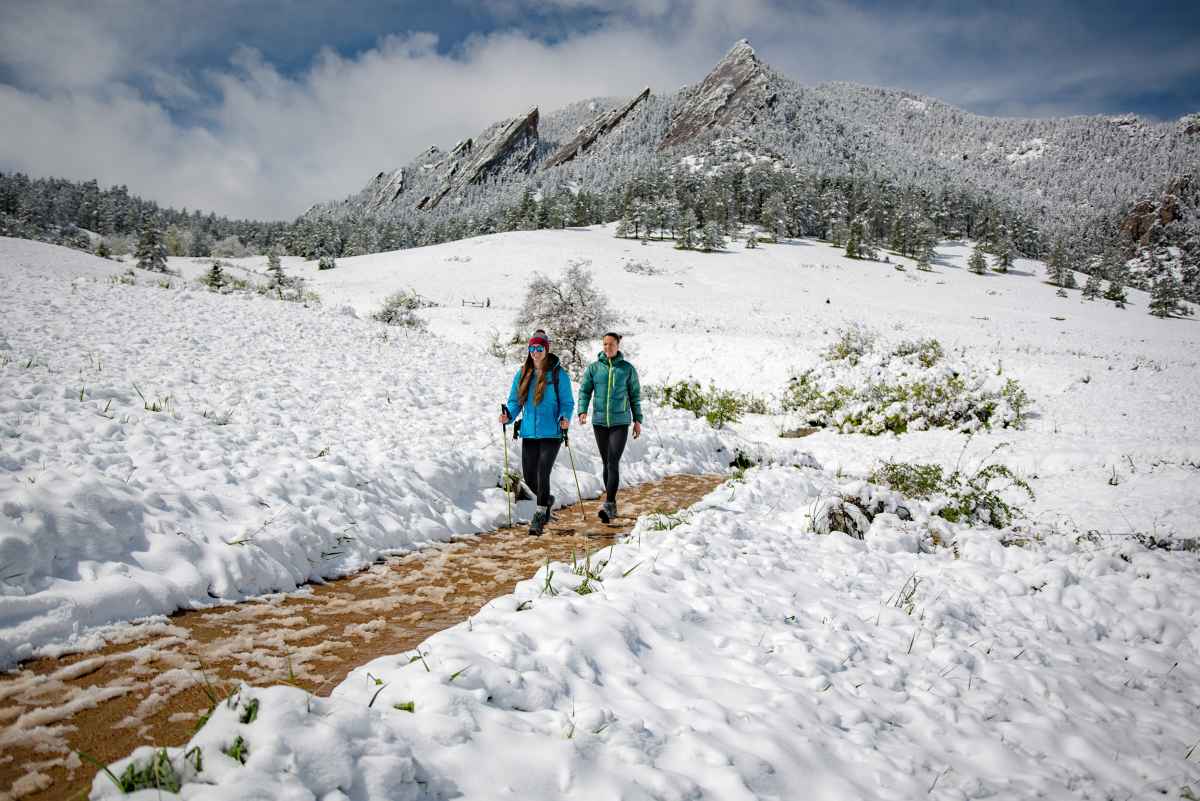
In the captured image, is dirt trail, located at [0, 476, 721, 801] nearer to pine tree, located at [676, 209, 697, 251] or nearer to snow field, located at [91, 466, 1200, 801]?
snow field, located at [91, 466, 1200, 801]

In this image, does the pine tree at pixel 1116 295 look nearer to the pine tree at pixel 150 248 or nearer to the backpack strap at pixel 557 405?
the backpack strap at pixel 557 405

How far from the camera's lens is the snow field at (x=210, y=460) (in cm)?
404

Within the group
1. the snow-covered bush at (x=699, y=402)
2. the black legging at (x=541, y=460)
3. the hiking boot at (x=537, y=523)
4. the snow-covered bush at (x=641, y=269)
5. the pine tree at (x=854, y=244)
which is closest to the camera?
the hiking boot at (x=537, y=523)

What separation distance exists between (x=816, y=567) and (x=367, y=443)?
656 centimetres

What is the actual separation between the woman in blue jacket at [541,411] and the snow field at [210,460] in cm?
96

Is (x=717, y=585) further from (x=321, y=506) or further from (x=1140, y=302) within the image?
(x=1140, y=302)

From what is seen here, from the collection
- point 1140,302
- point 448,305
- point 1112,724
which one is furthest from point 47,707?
point 1140,302

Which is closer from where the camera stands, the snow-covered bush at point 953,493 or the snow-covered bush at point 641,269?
the snow-covered bush at point 953,493

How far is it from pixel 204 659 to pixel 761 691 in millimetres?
3758

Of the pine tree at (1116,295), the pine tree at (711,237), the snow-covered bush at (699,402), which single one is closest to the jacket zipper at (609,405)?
the snow-covered bush at (699,402)

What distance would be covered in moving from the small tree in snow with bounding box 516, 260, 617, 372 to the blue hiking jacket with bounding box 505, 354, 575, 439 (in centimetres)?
1620

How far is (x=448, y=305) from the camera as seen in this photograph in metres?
41.5

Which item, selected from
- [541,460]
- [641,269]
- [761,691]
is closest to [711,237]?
[641,269]

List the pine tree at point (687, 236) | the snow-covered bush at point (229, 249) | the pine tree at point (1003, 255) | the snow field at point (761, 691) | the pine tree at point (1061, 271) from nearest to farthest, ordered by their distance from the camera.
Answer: the snow field at point (761, 691), the pine tree at point (1061, 271), the pine tree at point (687, 236), the snow-covered bush at point (229, 249), the pine tree at point (1003, 255)
